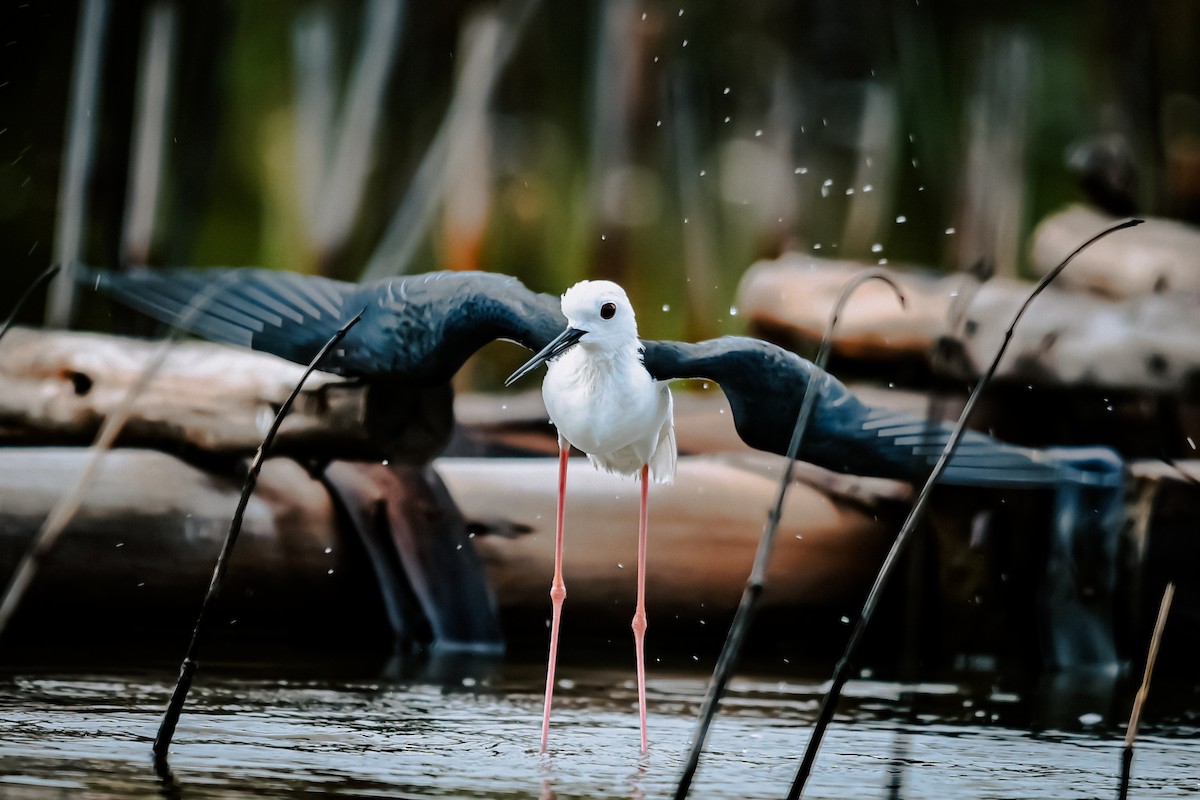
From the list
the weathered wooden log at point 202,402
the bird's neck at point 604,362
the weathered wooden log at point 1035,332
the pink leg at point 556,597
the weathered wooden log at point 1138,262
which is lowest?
the pink leg at point 556,597

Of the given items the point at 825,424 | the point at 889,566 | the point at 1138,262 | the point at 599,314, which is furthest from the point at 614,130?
Result: the point at 889,566

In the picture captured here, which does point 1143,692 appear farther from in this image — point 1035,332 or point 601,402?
point 1035,332

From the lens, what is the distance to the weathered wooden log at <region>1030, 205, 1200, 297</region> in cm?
764

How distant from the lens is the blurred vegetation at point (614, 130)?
10133mm

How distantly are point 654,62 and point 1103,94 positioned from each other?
3.15 metres

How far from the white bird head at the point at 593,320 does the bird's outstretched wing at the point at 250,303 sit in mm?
679

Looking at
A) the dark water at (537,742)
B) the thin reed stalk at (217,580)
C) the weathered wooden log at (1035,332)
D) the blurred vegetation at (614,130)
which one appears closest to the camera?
the thin reed stalk at (217,580)

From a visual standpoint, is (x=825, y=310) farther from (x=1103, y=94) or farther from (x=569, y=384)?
(x=1103, y=94)

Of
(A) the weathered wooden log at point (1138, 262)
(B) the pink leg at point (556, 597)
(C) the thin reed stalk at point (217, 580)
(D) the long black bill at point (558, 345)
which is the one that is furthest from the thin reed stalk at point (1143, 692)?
(A) the weathered wooden log at point (1138, 262)

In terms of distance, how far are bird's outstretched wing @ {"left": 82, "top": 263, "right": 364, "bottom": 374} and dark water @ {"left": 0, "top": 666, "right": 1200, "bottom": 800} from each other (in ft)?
3.37

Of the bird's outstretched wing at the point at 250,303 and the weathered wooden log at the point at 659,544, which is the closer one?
the bird's outstretched wing at the point at 250,303

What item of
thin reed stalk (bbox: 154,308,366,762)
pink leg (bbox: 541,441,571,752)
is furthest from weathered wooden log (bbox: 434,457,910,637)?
thin reed stalk (bbox: 154,308,366,762)

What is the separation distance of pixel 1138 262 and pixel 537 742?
4376mm

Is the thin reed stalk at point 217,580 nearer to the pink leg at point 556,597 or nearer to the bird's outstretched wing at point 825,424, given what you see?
the pink leg at point 556,597
